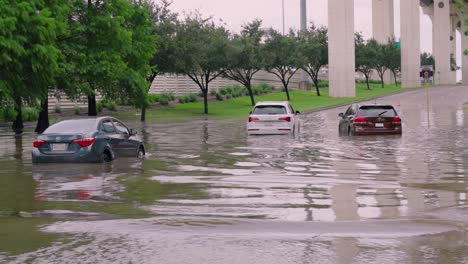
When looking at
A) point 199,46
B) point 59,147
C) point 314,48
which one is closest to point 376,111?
point 59,147

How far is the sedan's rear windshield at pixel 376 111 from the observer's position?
29.8 m

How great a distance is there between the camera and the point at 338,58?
277 feet

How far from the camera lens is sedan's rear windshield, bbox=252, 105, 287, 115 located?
31.7 meters

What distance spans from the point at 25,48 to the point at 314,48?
67.5 m

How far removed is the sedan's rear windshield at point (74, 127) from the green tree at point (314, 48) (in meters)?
64.2

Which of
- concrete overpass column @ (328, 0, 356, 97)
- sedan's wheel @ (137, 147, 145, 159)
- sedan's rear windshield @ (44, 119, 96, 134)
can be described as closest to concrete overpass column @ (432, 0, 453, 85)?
concrete overpass column @ (328, 0, 356, 97)

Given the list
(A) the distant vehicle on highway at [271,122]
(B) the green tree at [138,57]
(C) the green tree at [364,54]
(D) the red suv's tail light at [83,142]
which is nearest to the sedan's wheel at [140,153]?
(D) the red suv's tail light at [83,142]

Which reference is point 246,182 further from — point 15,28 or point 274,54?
point 274,54

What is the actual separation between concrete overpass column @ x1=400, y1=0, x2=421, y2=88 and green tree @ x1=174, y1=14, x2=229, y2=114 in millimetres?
50022

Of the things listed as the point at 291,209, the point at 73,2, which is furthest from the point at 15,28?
the point at 73,2

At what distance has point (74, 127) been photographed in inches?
719

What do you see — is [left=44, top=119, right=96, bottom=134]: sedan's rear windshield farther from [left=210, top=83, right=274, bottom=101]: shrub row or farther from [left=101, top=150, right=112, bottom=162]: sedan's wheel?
[left=210, top=83, right=274, bottom=101]: shrub row

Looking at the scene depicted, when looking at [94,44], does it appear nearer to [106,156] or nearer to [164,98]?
[106,156]

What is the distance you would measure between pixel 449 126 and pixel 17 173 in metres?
25.2
